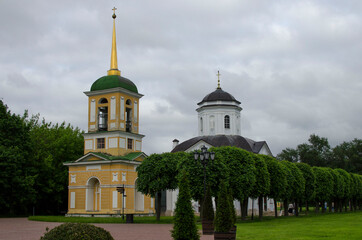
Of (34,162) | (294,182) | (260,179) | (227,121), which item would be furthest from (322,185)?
(34,162)

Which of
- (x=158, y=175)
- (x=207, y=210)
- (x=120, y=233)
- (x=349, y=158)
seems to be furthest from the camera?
(x=349, y=158)

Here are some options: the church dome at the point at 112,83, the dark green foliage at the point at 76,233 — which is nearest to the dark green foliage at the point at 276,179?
the church dome at the point at 112,83

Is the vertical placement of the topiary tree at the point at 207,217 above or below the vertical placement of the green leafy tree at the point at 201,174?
below

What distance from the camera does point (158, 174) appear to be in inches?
1446

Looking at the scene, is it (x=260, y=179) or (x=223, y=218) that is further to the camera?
(x=260, y=179)

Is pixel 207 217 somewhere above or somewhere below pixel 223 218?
below

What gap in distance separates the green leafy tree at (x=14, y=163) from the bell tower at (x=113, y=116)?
6.47m

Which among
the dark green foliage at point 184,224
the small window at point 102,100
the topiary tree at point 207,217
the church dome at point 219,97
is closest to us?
the dark green foliage at point 184,224

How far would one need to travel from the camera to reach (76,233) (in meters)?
10.7

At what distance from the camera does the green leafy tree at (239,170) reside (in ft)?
114

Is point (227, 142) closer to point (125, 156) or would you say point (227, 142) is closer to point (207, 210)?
point (125, 156)

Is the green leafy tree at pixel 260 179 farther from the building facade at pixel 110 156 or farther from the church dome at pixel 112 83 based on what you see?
the church dome at pixel 112 83

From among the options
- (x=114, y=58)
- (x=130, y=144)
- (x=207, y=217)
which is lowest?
(x=207, y=217)

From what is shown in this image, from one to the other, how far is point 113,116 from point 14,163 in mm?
10964
